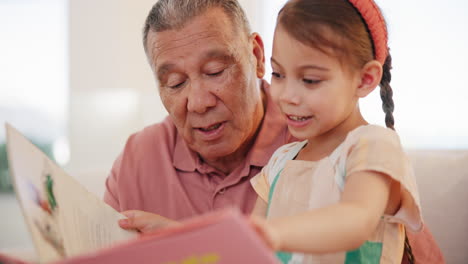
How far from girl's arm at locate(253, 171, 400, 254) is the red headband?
297mm

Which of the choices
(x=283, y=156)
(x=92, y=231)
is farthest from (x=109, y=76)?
(x=92, y=231)

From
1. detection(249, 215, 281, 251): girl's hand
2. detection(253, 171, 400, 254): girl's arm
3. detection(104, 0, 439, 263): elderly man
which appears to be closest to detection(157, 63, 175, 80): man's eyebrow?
detection(104, 0, 439, 263): elderly man

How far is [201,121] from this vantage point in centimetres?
159

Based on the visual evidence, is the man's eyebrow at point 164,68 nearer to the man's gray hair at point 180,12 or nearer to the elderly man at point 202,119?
the elderly man at point 202,119

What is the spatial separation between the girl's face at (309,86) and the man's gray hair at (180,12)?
1.86 feet

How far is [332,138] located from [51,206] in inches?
22.2

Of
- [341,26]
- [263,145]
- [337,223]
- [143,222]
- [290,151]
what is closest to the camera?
[337,223]

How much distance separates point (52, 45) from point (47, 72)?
234 millimetres

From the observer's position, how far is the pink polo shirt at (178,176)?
1721mm

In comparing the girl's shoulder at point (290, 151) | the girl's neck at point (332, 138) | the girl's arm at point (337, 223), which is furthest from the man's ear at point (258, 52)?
the girl's arm at point (337, 223)

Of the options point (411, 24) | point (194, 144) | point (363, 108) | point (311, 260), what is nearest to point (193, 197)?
point (194, 144)

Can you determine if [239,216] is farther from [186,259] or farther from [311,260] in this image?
[311,260]

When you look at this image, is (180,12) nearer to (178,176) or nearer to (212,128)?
(212,128)

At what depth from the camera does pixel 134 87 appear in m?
4.23
